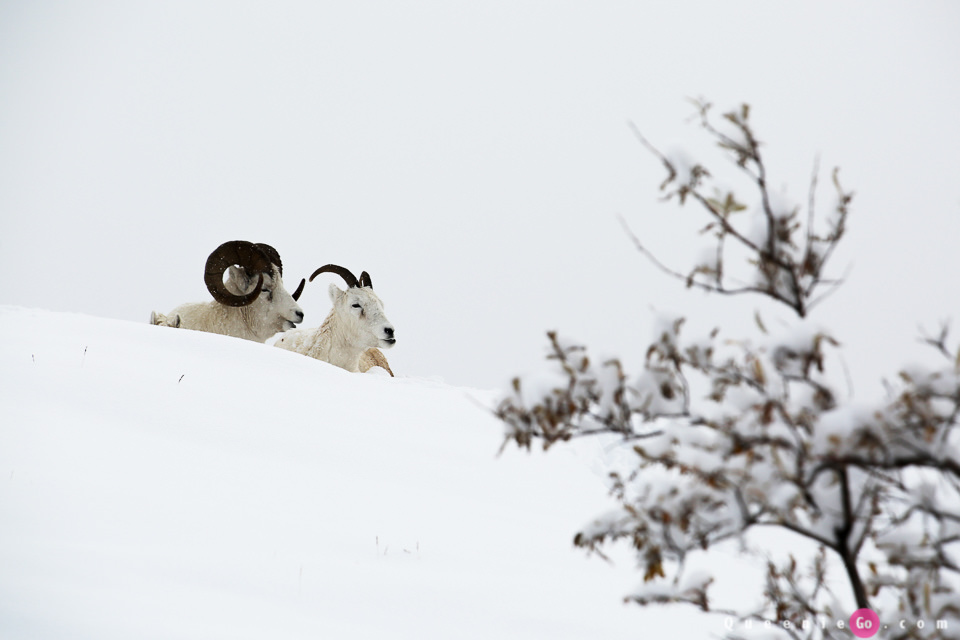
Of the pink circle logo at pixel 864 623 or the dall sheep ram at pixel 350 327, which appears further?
the dall sheep ram at pixel 350 327

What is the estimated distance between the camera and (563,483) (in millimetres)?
5062

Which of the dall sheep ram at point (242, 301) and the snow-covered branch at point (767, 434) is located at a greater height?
the dall sheep ram at point (242, 301)

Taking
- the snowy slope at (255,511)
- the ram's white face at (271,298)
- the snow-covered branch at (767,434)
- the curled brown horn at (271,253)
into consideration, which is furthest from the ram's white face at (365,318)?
the snow-covered branch at (767,434)

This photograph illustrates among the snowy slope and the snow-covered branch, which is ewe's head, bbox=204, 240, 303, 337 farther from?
the snow-covered branch

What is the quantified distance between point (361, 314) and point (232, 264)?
1.80 m

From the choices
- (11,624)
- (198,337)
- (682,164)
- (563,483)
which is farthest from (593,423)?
(198,337)

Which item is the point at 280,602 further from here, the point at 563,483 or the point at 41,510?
the point at 563,483

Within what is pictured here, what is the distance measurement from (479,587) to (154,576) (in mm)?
1274

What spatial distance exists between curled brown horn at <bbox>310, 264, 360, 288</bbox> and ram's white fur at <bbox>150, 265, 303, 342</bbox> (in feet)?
2.19

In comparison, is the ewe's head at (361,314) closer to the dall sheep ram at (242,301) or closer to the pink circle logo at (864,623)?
the dall sheep ram at (242,301)

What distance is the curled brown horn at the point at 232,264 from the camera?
870 centimetres

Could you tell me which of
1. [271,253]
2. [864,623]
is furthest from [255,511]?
[271,253]

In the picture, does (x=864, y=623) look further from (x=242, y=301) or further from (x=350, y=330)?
(x=242, y=301)

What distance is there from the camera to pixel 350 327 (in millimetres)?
8984
